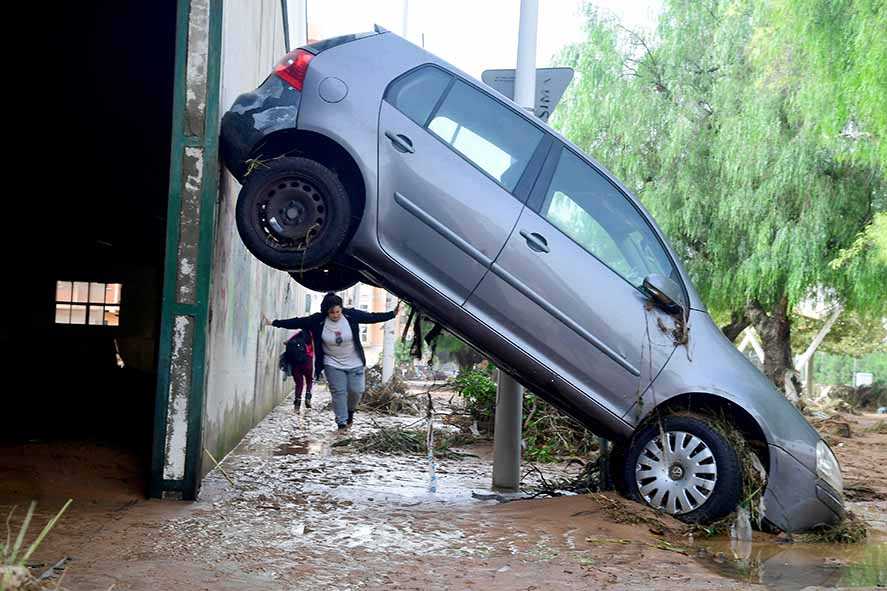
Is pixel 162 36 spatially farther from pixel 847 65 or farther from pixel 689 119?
pixel 689 119

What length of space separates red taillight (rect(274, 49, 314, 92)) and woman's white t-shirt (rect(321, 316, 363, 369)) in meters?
4.47

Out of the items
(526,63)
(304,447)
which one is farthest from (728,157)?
(304,447)

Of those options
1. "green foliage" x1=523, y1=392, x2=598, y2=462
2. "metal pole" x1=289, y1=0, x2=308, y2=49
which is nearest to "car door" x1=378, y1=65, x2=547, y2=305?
"green foliage" x1=523, y1=392, x2=598, y2=462

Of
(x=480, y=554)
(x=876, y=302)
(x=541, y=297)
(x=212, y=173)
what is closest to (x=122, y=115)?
(x=212, y=173)

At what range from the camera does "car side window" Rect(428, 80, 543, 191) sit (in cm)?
627

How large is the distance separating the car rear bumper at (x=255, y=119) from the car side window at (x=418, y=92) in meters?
0.68

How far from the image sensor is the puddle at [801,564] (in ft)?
16.2

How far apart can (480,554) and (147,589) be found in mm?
1896

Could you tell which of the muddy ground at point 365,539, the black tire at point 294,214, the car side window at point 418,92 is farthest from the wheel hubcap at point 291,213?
the muddy ground at point 365,539

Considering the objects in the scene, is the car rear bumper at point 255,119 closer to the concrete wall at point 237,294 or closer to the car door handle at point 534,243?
the concrete wall at point 237,294

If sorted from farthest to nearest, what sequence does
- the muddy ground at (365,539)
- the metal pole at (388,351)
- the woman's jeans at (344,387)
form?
the metal pole at (388,351), the woman's jeans at (344,387), the muddy ground at (365,539)

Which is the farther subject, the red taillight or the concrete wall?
the concrete wall

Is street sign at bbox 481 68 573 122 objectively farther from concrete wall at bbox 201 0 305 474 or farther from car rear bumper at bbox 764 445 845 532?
car rear bumper at bbox 764 445 845 532

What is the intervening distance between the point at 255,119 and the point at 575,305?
Answer: 2557 millimetres
